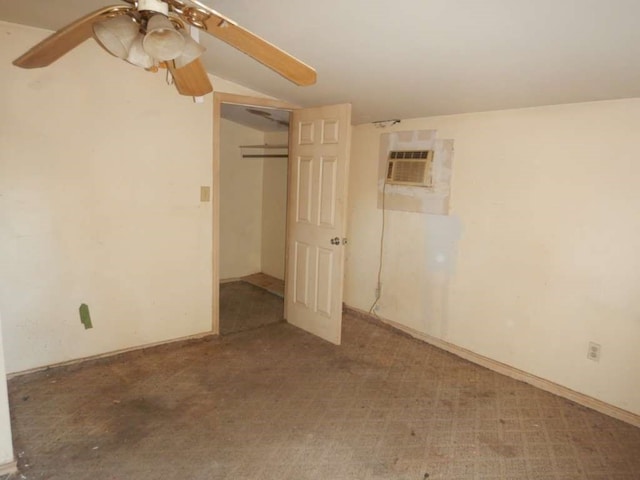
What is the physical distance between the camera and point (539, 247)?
2.70m

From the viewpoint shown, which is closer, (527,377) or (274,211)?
(527,377)

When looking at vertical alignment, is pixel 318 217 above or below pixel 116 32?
below

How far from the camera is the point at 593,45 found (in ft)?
5.86

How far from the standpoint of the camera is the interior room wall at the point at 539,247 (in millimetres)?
2363

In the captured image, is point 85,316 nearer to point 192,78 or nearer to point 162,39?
point 192,78

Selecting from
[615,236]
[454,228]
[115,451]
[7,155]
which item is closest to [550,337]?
[615,236]

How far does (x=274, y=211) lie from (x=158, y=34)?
12.9ft

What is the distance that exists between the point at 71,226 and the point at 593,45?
10.3 feet

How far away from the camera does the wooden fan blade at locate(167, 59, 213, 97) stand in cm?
170

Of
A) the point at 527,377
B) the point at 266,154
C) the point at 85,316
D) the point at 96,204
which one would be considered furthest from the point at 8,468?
the point at 266,154

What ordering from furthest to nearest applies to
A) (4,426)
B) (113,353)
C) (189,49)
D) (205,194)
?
(205,194)
(113,353)
(4,426)
(189,49)

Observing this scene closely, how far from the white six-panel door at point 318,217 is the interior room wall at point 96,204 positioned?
2.23 ft

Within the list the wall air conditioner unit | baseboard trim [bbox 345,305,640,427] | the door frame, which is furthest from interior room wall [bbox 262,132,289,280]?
baseboard trim [bbox 345,305,640,427]

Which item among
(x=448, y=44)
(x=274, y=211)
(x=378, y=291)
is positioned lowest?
(x=378, y=291)
